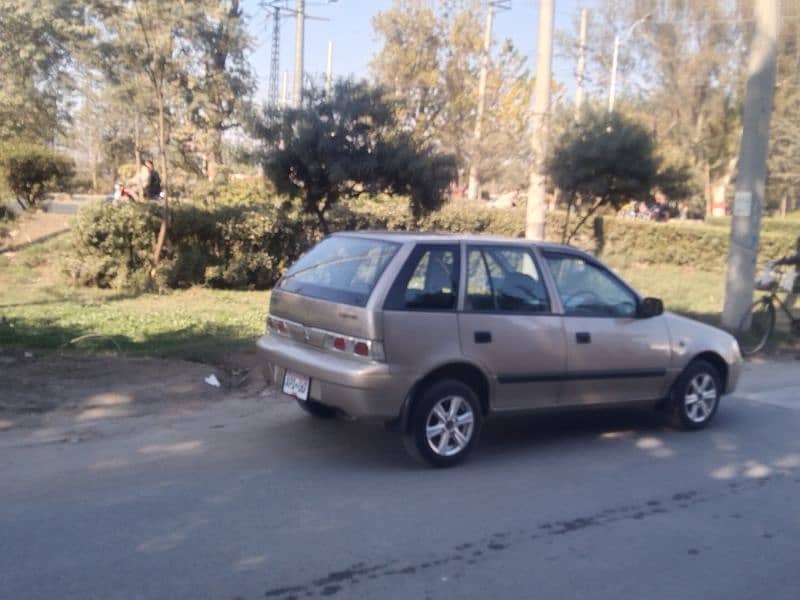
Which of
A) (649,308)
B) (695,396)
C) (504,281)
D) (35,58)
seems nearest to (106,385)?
(504,281)

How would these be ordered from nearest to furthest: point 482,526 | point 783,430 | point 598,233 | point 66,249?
point 482,526, point 783,430, point 66,249, point 598,233

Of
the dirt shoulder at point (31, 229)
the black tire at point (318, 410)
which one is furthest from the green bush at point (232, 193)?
the black tire at point (318, 410)

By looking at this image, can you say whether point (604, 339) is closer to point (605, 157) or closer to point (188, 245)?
point (605, 157)

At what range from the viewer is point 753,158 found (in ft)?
43.4

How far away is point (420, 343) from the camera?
6.46m

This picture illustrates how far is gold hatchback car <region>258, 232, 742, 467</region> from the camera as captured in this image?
252 inches

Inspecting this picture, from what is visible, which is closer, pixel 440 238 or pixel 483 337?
pixel 483 337

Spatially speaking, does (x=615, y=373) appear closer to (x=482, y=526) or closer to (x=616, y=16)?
(x=482, y=526)

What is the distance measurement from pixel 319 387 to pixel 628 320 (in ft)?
9.17

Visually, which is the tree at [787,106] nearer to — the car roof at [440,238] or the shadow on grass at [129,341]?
the shadow on grass at [129,341]

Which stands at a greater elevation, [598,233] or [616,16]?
[616,16]

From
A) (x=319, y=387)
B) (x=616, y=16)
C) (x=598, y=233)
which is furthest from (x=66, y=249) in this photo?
(x=616, y=16)

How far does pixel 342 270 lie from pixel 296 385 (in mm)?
931

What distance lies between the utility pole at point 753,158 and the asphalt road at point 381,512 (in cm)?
554
